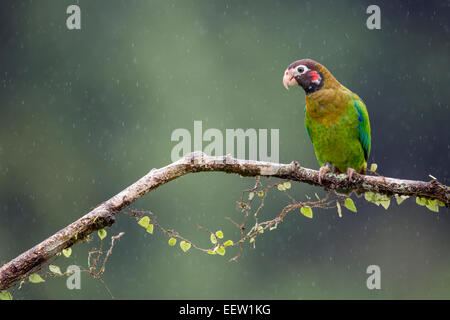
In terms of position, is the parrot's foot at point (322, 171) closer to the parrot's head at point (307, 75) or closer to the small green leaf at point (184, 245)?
the parrot's head at point (307, 75)

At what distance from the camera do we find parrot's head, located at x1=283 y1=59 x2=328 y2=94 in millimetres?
4496

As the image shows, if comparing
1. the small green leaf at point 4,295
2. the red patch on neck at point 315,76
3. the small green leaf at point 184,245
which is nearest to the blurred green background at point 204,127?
the red patch on neck at point 315,76

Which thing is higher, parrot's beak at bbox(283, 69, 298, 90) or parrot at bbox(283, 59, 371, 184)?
parrot's beak at bbox(283, 69, 298, 90)

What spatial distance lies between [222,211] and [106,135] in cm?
391

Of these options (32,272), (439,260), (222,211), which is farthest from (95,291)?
(32,272)

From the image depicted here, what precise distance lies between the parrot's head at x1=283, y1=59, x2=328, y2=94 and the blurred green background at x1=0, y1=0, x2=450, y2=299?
10.1 meters

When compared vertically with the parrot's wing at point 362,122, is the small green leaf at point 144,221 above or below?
below

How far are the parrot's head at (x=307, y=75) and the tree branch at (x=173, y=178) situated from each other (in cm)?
115

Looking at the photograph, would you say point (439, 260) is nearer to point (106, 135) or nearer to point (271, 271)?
point (271, 271)

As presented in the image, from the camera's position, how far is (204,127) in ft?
48.4

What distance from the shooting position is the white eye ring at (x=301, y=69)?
4527 mm
